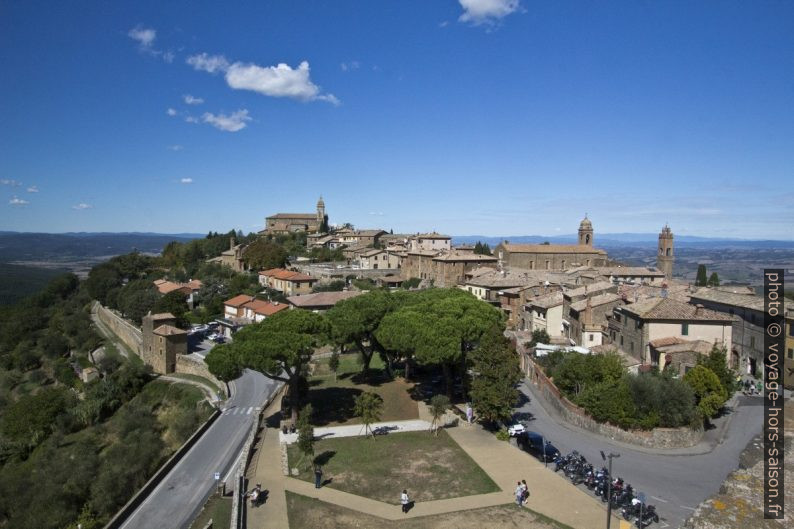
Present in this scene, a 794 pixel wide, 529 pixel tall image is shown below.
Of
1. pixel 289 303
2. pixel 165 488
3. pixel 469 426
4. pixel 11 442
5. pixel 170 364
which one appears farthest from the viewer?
pixel 289 303

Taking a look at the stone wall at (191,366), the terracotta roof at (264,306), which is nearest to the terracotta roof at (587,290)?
the terracotta roof at (264,306)

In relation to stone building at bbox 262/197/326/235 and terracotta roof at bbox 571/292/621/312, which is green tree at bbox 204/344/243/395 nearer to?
terracotta roof at bbox 571/292/621/312

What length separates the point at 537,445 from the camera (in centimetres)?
2286

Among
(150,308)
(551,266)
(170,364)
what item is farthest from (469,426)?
(551,266)

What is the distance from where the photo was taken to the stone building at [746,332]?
1393 inches

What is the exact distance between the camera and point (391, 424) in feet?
86.8

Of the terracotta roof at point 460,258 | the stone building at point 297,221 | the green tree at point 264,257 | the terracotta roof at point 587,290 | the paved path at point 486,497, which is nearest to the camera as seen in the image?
the paved path at point 486,497

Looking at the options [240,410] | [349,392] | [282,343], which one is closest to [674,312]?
[349,392]

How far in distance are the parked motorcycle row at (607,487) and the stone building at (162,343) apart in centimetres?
3698

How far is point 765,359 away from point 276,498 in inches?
1291

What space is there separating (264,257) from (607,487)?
68.2 meters

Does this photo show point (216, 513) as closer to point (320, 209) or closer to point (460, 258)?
point (460, 258)

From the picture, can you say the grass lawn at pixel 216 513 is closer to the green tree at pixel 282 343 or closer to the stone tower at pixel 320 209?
the green tree at pixel 282 343

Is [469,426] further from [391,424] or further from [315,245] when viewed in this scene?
[315,245]
